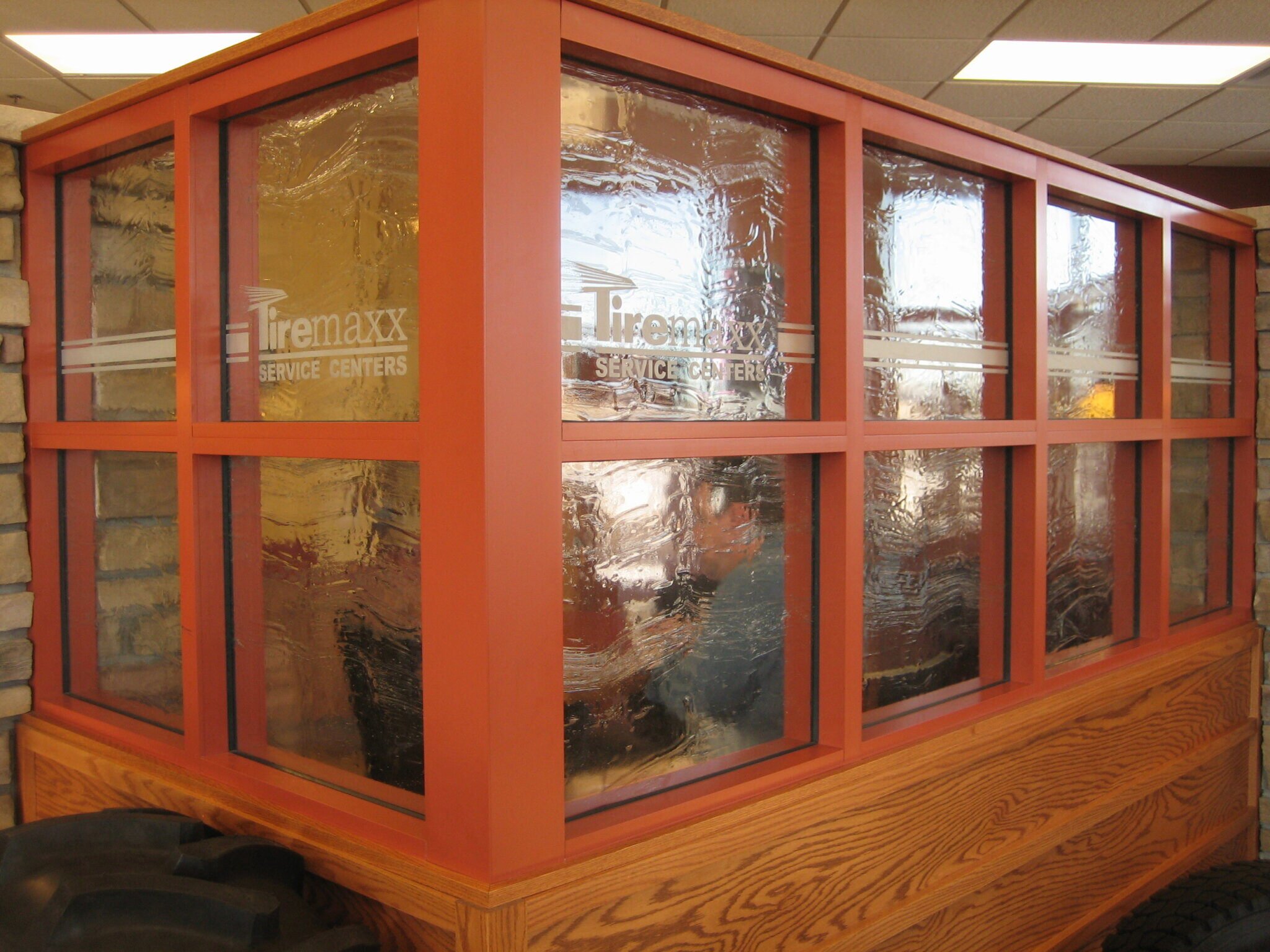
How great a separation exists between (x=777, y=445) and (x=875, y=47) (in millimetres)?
3855

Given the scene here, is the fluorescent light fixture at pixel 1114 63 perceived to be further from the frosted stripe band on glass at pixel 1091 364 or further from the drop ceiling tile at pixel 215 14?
the drop ceiling tile at pixel 215 14

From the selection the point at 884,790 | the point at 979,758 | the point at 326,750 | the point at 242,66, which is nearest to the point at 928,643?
the point at 979,758

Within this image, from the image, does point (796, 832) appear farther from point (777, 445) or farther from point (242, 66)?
point (242, 66)

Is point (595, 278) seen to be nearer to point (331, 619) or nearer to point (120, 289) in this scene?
point (331, 619)

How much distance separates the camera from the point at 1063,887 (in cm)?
206

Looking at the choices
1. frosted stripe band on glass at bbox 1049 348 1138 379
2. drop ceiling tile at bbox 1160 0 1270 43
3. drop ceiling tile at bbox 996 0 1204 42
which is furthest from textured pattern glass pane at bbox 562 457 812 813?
drop ceiling tile at bbox 1160 0 1270 43

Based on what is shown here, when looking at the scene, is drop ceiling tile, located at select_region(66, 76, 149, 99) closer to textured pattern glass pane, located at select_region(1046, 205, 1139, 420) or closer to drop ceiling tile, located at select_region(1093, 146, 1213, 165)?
textured pattern glass pane, located at select_region(1046, 205, 1139, 420)

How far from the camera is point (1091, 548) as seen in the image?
90.9 inches

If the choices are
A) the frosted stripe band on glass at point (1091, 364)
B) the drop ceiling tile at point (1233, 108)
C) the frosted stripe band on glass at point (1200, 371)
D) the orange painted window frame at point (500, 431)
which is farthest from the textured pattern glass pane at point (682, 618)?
the drop ceiling tile at point (1233, 108)

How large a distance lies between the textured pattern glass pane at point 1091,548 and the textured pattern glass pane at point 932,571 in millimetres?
209

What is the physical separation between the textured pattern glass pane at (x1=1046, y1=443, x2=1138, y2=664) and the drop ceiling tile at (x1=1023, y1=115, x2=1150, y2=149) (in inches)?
168

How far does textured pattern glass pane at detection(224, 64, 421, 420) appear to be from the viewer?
132 centimetres

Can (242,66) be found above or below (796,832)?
above

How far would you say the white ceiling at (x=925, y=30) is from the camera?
412cm
